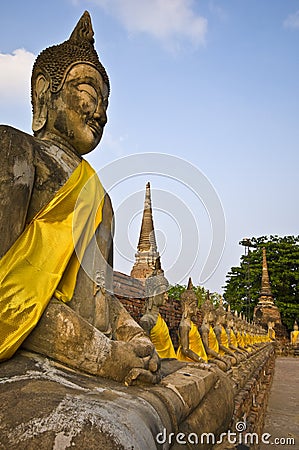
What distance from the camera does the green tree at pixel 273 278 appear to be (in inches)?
1344

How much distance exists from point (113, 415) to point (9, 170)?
1.35m

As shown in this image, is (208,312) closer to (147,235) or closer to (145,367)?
(145,367)

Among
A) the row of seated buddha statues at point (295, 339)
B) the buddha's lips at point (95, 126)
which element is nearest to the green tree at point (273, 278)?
the row of seated buddha statues at point (295, 339)

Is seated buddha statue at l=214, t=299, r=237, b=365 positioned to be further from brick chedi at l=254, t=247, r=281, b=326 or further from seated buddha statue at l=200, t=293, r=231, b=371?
brick chedi at l=254, t=247, r=281, b=326

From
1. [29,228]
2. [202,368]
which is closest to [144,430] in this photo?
[29,228]

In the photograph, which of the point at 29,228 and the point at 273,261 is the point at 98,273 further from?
the point at 273,261

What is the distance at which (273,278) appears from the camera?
3575 centimetres

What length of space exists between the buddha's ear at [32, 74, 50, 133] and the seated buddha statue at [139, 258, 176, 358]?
339 cm

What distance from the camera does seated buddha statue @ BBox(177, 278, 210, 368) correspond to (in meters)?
6.51

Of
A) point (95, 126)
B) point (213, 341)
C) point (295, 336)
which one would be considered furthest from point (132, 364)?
point (295, 336)

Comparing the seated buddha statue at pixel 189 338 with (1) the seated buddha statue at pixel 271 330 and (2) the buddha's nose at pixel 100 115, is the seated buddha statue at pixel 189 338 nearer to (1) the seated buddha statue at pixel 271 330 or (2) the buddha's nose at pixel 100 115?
(2) the buddha's nose at pixel 100 115

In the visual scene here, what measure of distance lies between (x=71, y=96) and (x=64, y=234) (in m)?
1.07

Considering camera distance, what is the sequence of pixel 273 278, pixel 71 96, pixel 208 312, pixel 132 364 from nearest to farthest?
pixel 132 364 → pixel 71 96 → pixel 208 312 → pixel 273 278

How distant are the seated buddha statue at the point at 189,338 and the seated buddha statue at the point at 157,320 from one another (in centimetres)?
58
